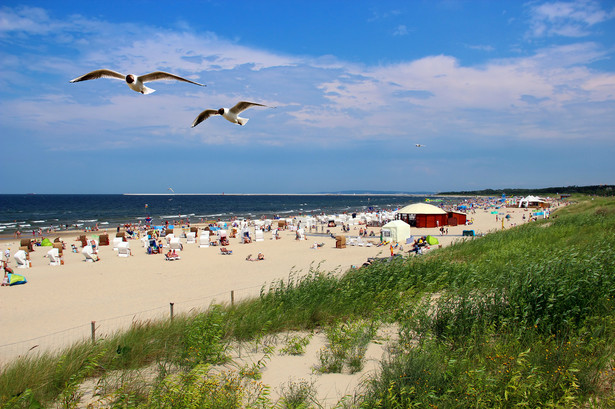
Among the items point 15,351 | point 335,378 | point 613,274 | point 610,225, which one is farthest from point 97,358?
point 610,225

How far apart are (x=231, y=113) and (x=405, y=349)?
13.4 feet

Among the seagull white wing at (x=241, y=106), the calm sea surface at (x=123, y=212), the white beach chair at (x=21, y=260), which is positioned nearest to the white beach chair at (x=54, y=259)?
the white beach chair at (x=21, y=260)

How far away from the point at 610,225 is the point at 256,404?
1570 centimetres

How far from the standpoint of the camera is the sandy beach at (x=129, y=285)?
28.9 feet

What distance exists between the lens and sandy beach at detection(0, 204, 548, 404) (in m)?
8.81

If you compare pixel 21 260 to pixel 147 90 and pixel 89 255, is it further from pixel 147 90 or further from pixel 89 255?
pixel 147 90

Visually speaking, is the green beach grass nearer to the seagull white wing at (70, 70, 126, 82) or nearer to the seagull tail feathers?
the seagull tail feathers

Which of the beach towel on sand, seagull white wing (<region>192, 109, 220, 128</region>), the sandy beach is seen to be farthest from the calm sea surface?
seagull white wing (<region>192, 109, 220, 128</region>)

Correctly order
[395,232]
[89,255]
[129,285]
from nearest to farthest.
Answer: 1. [129,285]
2. [89,255]
3. [395,232]

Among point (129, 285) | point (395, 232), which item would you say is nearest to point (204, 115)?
point (129, 285)

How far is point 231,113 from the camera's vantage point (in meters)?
5.64

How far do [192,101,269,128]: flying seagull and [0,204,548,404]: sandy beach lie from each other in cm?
334

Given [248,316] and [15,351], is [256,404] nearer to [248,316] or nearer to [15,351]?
[248,316]

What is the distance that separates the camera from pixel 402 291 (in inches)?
310
